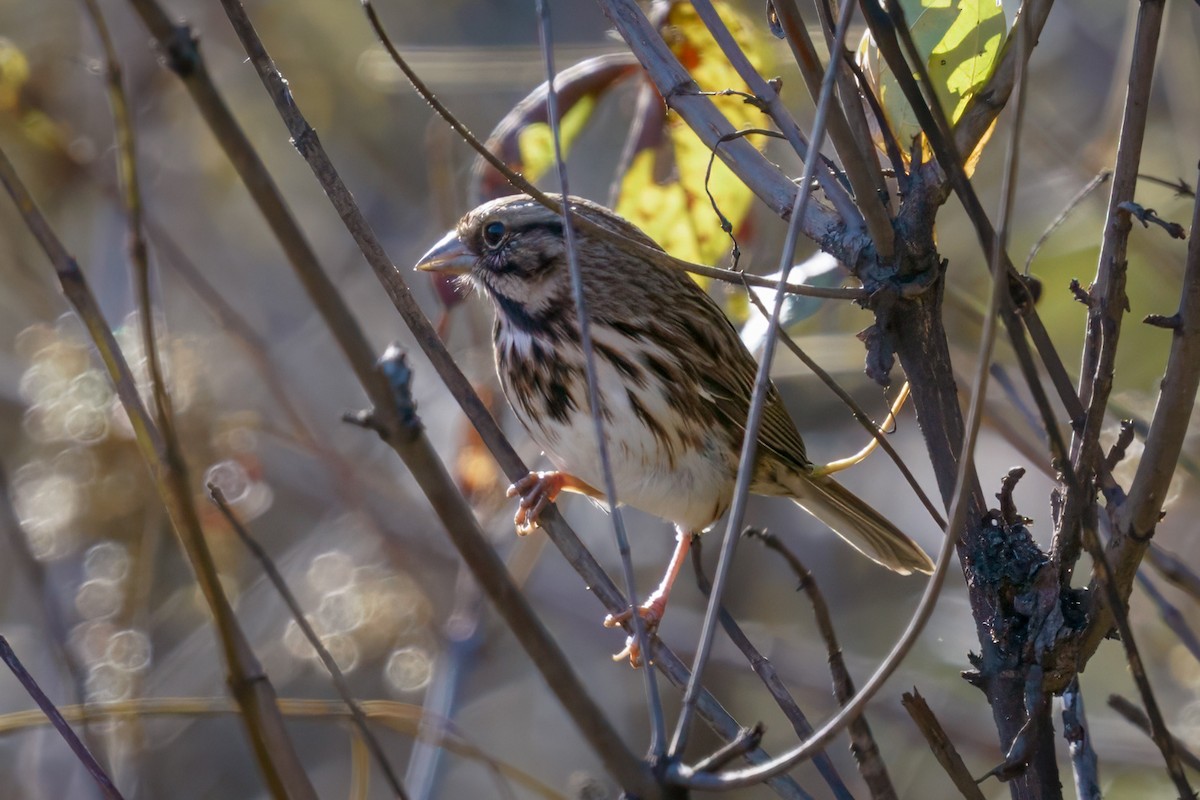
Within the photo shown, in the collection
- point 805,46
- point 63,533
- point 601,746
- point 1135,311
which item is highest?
point 1135,311

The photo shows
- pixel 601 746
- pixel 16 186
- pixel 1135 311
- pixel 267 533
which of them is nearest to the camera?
pixel 601 746

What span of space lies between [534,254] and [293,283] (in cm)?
348

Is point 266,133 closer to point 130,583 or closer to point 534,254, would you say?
point 130,583

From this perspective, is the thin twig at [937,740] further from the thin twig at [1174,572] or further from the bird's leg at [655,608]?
the bird's leg at [655,608]

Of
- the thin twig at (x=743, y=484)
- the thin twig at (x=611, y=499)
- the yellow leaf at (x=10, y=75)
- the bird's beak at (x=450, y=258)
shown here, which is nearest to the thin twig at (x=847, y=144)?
the thin twig at (x=743, y=484)

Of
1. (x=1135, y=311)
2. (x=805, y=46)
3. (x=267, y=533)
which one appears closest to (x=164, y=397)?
(x=805, y=46)

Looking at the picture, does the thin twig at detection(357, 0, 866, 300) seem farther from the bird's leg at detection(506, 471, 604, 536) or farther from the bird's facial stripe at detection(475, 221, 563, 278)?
the bird's facial stripe at detection(475, 221, 563, 278)

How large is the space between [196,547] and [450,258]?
235 centimetres

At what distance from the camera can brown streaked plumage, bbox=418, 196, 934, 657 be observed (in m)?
3.45

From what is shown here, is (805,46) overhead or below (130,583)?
overhead

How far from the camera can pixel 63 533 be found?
14.5 feet

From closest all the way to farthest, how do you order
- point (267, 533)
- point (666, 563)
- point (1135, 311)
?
point (1135, 311), point (666, 563), point (267, 533)

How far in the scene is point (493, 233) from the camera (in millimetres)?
3633

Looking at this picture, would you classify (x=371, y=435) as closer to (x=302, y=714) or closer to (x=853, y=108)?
(x=302, y=714)
